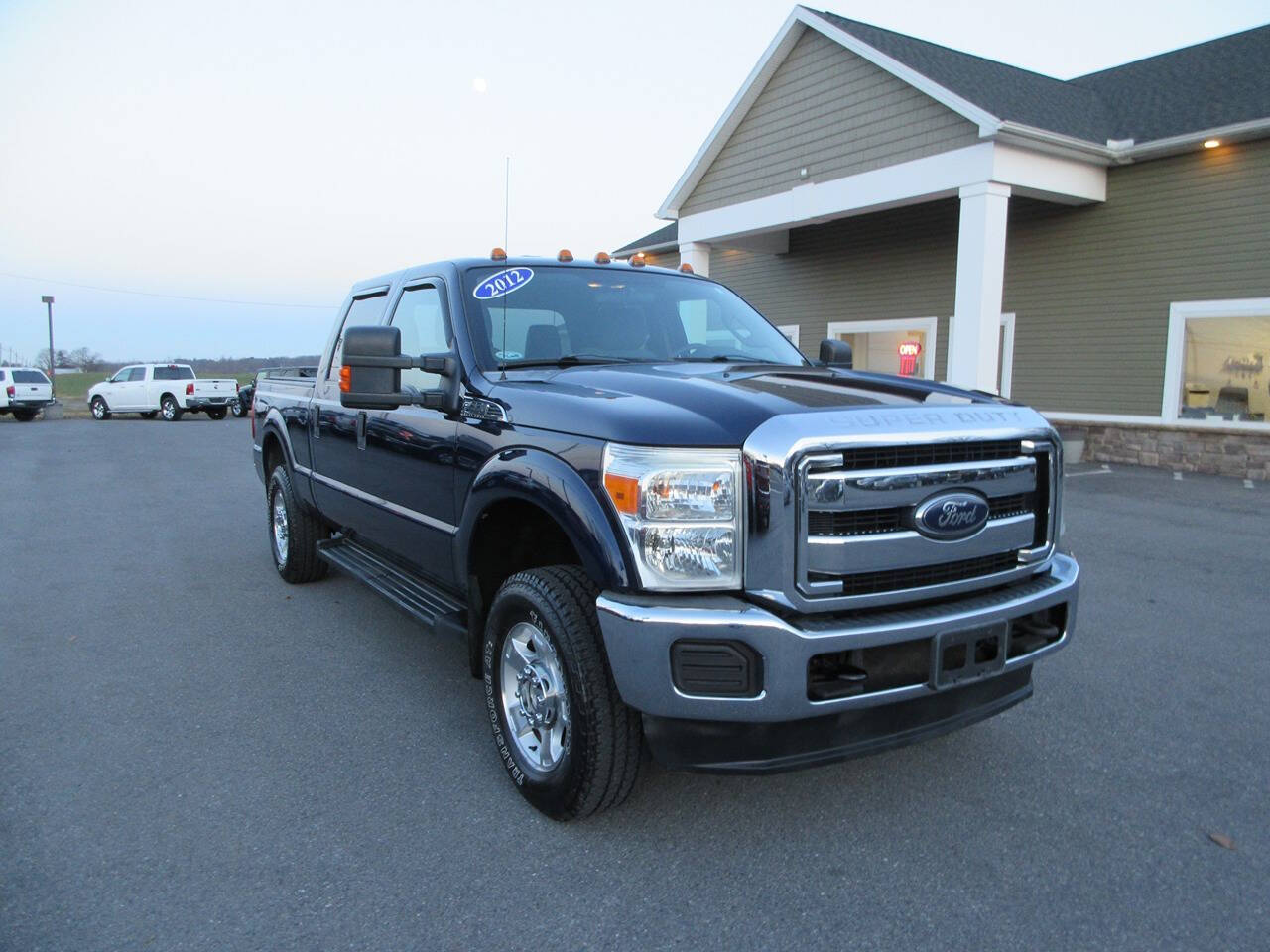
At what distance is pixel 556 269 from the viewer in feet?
14.1

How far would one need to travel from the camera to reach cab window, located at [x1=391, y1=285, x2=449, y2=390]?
4148 millimetres

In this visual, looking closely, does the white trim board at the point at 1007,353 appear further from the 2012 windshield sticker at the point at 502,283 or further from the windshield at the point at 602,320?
the 2012 windshield sticker at the point at 502,283

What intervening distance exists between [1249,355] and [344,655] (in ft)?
40.3

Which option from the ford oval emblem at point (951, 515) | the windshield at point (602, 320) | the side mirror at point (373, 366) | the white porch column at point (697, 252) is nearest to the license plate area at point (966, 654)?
the ford oval emblem at point (951, 515)

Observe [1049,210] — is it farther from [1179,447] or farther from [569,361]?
[569,361]

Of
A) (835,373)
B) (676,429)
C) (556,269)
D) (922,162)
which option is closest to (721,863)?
(676,429)

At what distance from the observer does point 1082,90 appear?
1505cm

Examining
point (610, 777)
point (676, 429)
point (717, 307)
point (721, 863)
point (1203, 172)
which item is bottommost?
point (721, 863)

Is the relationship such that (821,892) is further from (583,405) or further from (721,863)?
(583,405)

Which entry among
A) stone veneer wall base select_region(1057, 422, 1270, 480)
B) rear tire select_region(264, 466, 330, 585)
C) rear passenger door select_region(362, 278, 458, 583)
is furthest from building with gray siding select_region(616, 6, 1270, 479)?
rear passenger door select_region(362, 278, 458, 583)

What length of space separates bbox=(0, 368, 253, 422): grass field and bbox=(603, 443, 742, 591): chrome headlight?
107ft

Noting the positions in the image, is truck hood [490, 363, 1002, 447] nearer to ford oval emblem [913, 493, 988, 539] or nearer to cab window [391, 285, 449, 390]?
ford oval emblem [913, 493, 988, 539]

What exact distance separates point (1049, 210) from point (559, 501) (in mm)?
13454

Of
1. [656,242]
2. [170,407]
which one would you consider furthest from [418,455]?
[170,407]
